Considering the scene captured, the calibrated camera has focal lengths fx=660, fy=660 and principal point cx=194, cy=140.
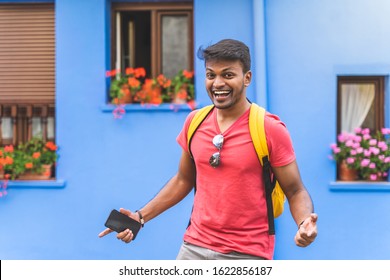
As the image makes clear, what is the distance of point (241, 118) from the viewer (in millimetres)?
2834

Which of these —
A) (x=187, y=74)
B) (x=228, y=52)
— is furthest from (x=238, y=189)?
(x=187, y=74)

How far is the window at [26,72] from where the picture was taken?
6.20m

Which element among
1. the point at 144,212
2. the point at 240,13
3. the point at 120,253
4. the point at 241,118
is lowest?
the point at 120,253

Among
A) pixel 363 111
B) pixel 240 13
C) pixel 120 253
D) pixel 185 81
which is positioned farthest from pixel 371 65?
pixel 120 253

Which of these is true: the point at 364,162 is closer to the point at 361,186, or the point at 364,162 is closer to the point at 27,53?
the point at 361,186

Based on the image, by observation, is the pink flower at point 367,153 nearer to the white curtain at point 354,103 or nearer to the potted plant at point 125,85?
the white curtain at point 354,103

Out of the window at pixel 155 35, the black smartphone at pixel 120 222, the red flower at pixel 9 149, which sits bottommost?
the black smartphone at pixel 120 222

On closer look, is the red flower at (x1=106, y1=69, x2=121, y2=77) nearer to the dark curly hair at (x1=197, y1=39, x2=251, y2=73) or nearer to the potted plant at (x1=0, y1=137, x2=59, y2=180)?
the potted plant at (x1=0, y1=137, x2=59, y2=180)

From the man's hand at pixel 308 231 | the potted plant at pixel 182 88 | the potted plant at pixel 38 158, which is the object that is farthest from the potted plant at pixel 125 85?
the man's hand at pixel 308 231

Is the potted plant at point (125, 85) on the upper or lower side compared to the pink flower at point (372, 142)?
upper

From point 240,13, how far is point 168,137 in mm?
1298

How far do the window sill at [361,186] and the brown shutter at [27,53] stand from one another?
275 cm

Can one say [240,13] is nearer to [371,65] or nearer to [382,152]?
[371,65]

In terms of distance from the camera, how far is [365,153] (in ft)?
19.0
